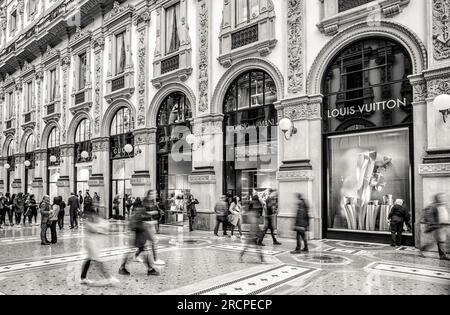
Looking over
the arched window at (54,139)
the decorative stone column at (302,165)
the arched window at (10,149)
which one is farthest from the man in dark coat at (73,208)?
the arched window at (10,149)

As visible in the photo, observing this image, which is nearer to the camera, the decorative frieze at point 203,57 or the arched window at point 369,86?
the arched window at point 369,86

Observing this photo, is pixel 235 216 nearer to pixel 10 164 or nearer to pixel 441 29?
pixel 441 29

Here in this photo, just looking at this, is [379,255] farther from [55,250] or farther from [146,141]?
[146,141]

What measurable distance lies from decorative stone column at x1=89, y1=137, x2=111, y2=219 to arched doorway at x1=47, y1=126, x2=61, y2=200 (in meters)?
5.21

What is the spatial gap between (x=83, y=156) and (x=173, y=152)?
7.34 meters

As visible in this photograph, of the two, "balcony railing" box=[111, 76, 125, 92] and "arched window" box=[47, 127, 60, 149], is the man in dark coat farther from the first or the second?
"arched window" box=[47, 127, 60, 149]

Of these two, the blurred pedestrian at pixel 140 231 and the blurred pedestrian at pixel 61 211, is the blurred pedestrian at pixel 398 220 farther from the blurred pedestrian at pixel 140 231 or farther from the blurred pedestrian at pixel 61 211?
the blurred pedestrian at pixel 61 211

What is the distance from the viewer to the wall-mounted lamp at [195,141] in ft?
48.0

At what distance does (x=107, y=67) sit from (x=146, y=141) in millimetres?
5696

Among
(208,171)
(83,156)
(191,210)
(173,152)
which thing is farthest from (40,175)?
(208,171)

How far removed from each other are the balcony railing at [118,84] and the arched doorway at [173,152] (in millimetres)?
3163

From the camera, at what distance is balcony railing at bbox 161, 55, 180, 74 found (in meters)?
16.3

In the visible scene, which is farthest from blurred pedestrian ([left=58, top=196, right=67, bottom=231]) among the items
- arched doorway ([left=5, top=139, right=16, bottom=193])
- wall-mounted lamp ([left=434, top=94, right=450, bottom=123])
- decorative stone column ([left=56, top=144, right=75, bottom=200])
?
arched doorway ([left=5, top=139, right=16, bottom=193])
